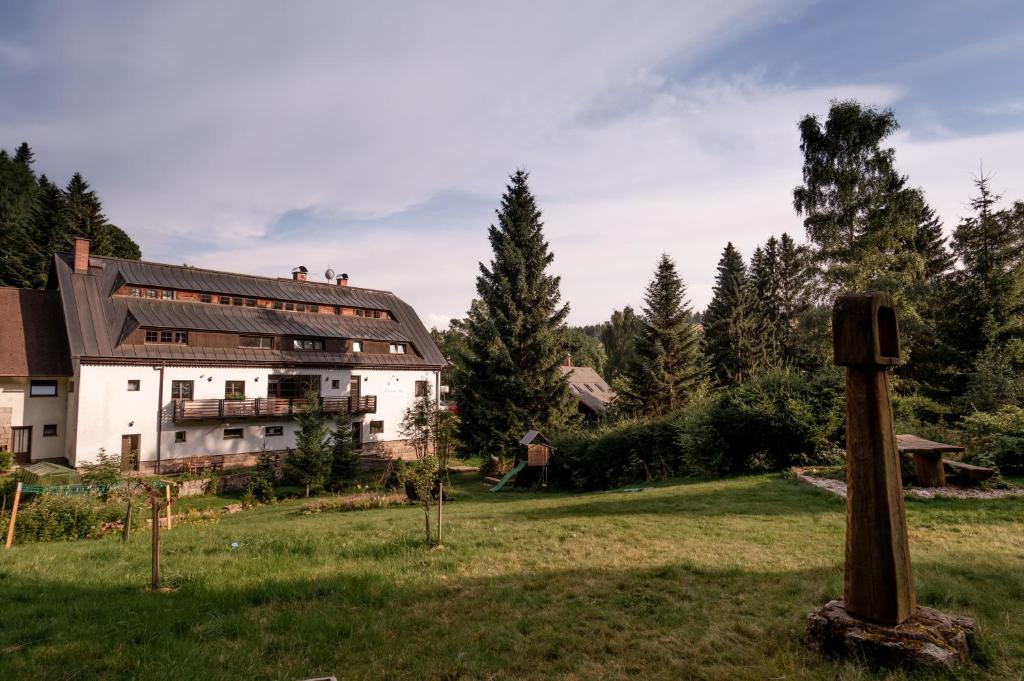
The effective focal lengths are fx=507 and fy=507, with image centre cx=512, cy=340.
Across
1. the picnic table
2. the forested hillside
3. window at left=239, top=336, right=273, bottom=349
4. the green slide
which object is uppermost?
the forested hillside

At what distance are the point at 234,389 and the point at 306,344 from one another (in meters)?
5.50

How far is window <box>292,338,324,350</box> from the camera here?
34031 millimetres

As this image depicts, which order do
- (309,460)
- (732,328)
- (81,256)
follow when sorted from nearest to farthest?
1. (309,460)
2. (81,256)
3. (732,328)

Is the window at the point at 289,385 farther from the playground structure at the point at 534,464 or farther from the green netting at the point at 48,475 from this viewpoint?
the playground structure at the point at 534,464

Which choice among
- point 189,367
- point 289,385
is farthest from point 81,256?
point 289,385

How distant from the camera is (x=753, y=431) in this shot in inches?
652

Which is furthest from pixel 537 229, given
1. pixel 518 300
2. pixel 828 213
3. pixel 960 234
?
pixel 960 234

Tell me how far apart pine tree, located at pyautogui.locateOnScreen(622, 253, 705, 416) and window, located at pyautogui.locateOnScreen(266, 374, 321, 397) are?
20626 mm

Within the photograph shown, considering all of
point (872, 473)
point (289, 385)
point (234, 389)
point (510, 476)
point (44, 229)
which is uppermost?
point (44, 229)

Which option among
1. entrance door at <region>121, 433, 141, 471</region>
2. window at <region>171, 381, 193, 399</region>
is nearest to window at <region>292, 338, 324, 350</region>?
window at <region>171, 381, 193, 399</region>

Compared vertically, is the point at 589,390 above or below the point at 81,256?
below

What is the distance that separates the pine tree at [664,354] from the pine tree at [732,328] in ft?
17.7

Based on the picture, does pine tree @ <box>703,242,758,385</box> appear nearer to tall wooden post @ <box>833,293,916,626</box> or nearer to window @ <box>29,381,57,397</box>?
tall wooden post @ <box>833,293,916,626</box>

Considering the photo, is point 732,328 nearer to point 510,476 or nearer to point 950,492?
point 510,476
